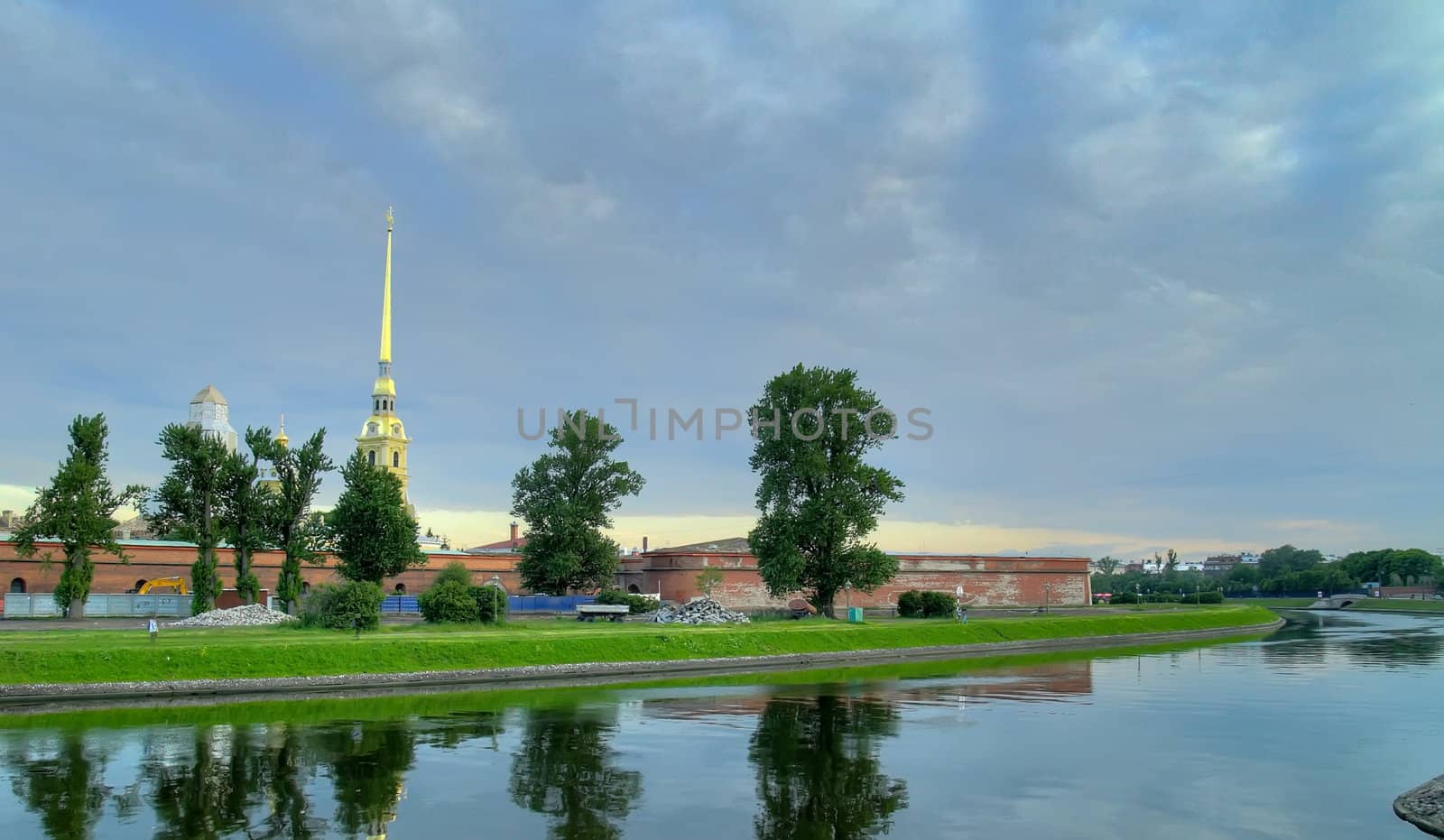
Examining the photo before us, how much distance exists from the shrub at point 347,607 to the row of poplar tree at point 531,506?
8450 mm

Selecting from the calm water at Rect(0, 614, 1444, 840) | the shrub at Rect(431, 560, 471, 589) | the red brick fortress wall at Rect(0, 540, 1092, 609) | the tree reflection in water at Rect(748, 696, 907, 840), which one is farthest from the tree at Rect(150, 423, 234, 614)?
the tree reflection in water at Rect(748, 696, 907, 840)

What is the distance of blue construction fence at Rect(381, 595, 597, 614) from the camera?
2184 inches

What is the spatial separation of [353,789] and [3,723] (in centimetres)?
1285

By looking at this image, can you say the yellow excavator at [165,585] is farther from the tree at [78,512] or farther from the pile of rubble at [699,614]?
the pile of rubble at [699,614]

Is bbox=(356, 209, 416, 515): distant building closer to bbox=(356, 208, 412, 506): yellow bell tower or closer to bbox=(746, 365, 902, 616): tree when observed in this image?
bbox=(356, 208, 412, 506): yellow bell tower

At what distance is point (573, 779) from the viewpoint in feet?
61.6

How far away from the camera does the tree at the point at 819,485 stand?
54.4 metres

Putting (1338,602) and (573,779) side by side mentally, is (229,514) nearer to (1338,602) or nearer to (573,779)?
(573,779)

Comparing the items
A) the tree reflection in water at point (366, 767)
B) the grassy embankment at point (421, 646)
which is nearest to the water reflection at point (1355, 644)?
the grassy embankment at point (421, 646)

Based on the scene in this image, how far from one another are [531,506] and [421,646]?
27.3 metres

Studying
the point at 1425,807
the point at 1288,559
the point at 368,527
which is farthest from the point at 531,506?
the point at 1288,559

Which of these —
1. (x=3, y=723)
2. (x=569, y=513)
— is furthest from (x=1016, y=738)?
(x=569, y=513)

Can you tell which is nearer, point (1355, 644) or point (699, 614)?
A: point (699, 614)

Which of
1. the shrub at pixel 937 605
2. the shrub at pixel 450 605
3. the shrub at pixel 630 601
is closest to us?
the shrub at pixel 450 605
